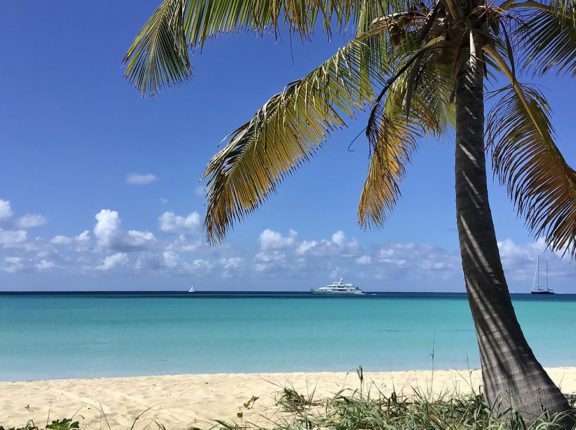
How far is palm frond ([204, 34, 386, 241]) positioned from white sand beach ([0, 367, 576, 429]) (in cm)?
190

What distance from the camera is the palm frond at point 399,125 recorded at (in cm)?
628

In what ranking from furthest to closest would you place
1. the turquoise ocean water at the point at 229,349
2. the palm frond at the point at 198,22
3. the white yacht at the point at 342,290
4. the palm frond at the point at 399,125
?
the white yacht at the point at 342,290, the turquoise ocean water at the point at 229,349, the palm frond at the point at 399,125, the palm frond at the point at 198,22

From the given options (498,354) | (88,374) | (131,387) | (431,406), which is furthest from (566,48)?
(88,374)

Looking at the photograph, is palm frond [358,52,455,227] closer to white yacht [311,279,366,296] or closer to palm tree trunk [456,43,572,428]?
palm tree trunk [456,43,572,428]

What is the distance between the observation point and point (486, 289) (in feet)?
13.6

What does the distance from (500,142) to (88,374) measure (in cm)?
1001

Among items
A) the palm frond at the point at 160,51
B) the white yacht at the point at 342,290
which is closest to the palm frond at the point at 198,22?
the palm frond at the point at 160,51

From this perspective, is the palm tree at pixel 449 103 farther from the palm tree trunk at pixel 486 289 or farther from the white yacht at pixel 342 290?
the white yacht at pixel 342 290

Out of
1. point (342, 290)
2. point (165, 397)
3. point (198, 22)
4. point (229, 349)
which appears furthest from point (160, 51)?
point (342, 290)

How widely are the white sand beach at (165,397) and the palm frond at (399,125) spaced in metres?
Answer: 2.47

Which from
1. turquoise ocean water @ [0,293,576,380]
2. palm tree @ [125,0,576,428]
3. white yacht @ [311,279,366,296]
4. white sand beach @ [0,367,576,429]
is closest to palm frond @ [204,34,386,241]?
palm tree @ [125,0,576,428]

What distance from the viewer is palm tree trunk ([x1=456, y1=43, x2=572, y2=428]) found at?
3.92m

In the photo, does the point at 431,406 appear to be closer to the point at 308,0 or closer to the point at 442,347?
the point at 308,0

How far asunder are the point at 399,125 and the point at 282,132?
2403 mm
